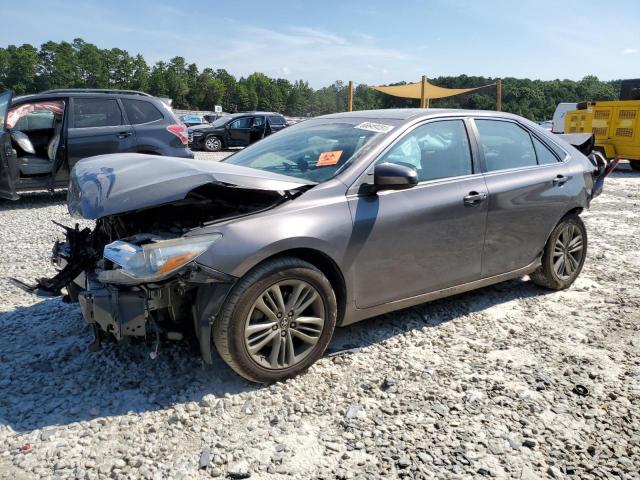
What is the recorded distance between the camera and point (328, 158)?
345 centimetres

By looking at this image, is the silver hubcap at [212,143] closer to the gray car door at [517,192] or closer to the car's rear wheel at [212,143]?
the car's rear wheel at [212,143]

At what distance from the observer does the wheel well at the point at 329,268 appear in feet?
9.84

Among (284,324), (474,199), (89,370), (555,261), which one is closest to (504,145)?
(474,199)

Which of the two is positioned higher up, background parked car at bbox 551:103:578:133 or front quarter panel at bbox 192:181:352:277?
background parked car at bbox 551:103:578:133

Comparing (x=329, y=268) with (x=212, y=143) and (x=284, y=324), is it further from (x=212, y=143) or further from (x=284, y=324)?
(x=212, y=143)

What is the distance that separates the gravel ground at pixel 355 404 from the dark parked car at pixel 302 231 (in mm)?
293

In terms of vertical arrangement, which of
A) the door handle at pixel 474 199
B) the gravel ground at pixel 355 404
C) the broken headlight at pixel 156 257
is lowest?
the gravel ground at pixel 355 404

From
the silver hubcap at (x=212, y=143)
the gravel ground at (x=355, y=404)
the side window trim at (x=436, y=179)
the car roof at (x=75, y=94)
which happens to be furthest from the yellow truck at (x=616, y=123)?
the silver hubcap at (x=212, y=143)

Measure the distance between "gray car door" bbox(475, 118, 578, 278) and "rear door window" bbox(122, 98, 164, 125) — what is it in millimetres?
6503

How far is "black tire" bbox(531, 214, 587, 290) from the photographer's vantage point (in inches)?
176

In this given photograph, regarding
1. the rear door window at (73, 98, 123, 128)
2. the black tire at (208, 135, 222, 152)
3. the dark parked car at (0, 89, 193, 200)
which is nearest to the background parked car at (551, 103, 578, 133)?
the black tire at (208, 135, 222, 152)

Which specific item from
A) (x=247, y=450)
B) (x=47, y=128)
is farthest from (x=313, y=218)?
(x=47, y=128)

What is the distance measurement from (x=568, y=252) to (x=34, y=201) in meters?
8.64

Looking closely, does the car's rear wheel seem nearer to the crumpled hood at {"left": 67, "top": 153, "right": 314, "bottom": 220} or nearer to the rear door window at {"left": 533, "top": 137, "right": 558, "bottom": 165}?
the rear door window at {"left": 533, "top": 137, "right": 558, "bottom": 165}
